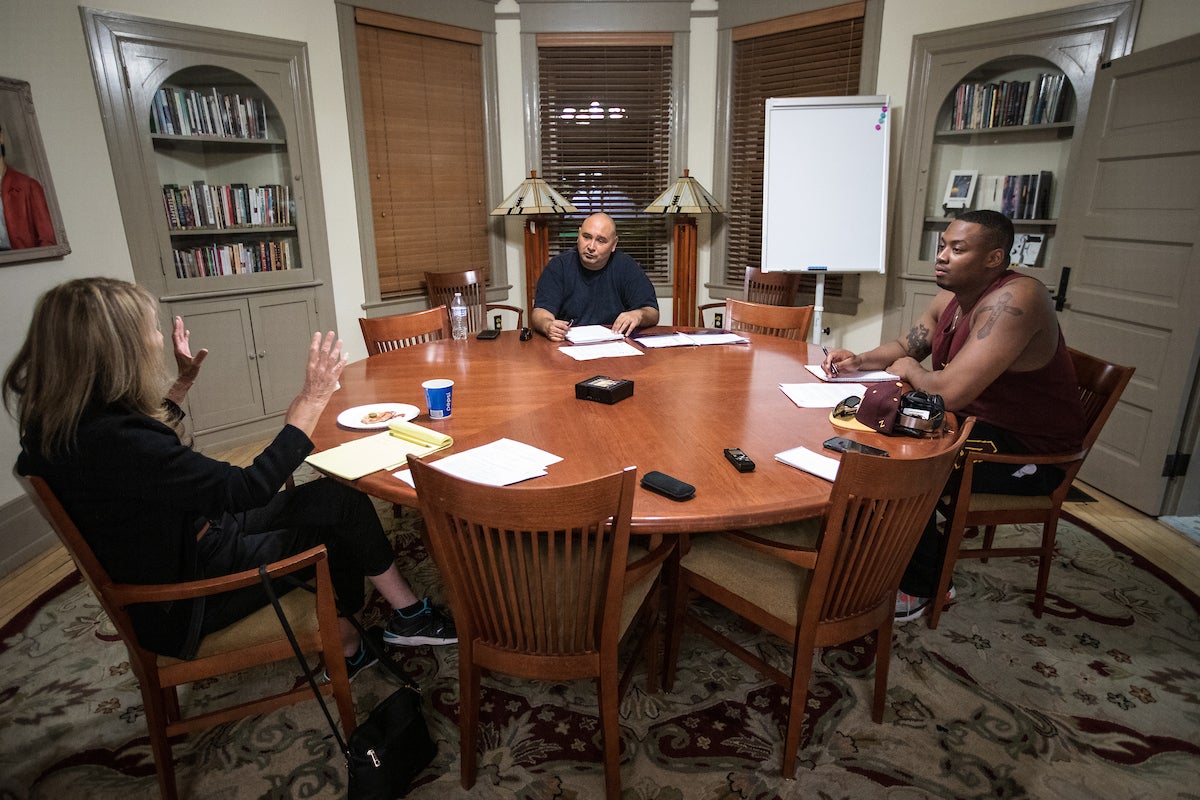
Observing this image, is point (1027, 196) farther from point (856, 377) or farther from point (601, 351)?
point (601, 351)

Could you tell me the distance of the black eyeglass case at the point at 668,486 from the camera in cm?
140

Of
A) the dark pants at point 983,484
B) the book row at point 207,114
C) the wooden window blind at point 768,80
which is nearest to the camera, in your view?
the dark pants at point 983,484

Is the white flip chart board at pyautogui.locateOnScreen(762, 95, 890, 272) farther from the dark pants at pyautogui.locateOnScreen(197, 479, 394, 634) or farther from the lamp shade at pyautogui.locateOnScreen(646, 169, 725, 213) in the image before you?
the dark pants at pyautogui.locateOnScreen(197, 479, 394, 634)

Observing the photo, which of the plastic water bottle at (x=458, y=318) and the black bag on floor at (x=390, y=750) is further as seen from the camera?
the plastic water bottle at (x=458, y=318)

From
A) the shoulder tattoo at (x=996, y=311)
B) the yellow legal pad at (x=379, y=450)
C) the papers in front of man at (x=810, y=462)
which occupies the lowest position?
the papers in front of man at (x=810, y=462)

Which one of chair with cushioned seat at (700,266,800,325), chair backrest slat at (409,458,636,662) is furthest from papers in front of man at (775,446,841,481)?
chair with cushioned seat at (700,266,800,325)

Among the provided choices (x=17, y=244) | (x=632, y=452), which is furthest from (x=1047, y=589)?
(x=17, y=244)

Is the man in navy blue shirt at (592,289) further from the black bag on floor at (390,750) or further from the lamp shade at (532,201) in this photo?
the black bag on floor at (390,750)

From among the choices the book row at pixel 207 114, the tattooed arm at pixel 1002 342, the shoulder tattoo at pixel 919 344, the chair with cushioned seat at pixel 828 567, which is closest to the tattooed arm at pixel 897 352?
the shoulder tattoo at pixel 919 344

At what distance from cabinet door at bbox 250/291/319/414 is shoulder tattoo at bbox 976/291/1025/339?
3.54 meters

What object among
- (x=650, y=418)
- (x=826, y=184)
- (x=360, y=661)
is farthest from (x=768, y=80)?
(x=360, y=661)

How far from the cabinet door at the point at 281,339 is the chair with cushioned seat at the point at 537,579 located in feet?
9.79

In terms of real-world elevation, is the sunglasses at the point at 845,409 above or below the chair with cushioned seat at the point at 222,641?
above

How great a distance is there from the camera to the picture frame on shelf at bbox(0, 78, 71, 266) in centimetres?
261
